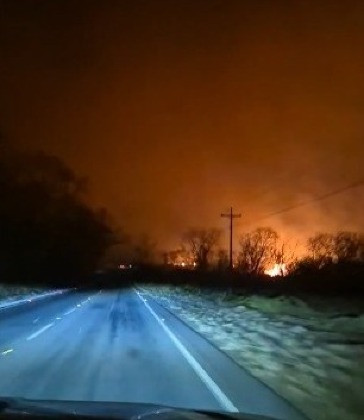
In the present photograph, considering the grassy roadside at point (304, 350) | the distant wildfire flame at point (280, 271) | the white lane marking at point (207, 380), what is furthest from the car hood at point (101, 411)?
the distant wildfire flame at point (280, 271)

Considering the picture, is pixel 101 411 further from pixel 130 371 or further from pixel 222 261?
pixel 222 261

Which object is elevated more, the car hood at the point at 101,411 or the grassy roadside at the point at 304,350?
the grassy roadside at the point at 304,350

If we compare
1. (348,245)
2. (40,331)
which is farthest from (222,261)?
(40,331)

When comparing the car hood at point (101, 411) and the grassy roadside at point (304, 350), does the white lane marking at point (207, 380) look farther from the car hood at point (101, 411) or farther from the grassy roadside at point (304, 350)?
the car hood at point (101, 411)

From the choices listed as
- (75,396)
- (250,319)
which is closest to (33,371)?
(75,396)

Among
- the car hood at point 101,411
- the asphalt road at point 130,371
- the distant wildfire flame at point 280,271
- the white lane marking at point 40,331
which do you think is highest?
the distant wildfire flame at point 280,271

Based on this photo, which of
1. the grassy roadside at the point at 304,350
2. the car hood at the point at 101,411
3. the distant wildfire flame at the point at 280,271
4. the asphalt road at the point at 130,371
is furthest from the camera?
the distant wildfire flame at the point at 280,271

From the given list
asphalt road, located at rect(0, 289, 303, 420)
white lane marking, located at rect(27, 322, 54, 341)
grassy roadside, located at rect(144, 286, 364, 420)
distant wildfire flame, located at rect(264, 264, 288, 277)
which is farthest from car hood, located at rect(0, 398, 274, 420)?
distant wildfire flame, located at rect(264, 264, 288, 277)

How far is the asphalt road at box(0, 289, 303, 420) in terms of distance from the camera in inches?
402

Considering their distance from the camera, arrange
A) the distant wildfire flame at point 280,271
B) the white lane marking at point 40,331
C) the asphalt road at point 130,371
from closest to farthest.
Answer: the asphalt road at point 130,371, the white lane marking at point 40,331, the distant wildfire flame at point 280,271

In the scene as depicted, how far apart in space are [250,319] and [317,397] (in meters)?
18.5

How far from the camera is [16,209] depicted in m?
78.9

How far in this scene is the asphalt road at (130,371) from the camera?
402 inches

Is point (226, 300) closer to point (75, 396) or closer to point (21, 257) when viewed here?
point (75, 396)
